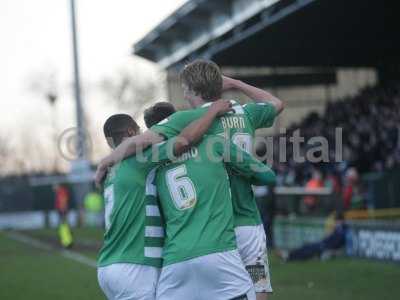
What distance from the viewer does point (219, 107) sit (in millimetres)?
5133

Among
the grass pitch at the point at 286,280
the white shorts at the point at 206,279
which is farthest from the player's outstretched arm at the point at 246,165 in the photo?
the grass pitch at the point at 286,280

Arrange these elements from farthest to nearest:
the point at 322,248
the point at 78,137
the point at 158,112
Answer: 1. the point at 78,137
2. the point at 322,248
3. the point at 158,112

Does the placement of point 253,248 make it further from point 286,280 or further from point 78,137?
point 78,137

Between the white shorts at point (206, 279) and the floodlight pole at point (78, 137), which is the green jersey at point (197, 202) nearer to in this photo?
the white shorts at point (206, 279)

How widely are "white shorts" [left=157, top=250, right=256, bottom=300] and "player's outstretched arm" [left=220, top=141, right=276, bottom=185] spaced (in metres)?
0.55

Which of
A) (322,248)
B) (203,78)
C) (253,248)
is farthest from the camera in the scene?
(322,248)

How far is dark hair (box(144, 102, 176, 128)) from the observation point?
586cm

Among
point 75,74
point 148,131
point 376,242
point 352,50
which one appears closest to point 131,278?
point 148,131

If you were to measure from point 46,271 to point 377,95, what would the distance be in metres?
16.7

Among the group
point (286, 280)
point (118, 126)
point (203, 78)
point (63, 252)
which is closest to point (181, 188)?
point (203, 78)

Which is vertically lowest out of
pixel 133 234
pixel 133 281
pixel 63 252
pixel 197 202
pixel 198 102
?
pixel 63 252

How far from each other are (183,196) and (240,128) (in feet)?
2.22

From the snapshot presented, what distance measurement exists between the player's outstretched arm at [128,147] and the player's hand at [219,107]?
12.7 inches

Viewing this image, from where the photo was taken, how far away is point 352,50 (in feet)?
112
